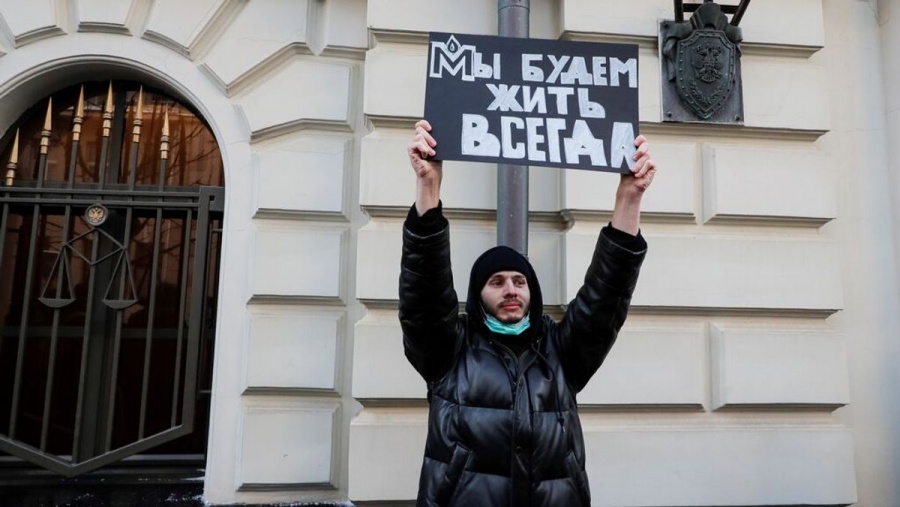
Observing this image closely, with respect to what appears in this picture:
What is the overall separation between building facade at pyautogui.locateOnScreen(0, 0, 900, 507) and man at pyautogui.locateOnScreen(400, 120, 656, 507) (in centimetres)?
106

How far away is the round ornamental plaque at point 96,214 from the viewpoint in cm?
351

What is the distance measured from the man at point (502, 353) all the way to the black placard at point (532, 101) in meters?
0.10

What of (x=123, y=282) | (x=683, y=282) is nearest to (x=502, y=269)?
(x=683, y=282)

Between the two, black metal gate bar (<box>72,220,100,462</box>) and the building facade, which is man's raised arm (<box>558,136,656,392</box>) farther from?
black metal gate bar (<box>72,220,100,462</box>)

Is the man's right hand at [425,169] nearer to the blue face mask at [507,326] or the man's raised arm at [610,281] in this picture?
the blue face mask at [507,326]

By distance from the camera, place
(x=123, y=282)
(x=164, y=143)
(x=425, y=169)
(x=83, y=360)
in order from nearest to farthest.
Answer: (x=425, y=169)
(x=83, y=360)
(x=123, y=282)
(x=164, y=143)

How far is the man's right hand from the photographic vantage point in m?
1.90

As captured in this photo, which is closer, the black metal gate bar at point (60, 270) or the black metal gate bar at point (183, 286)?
the black metal gate bar at point (60, 270)

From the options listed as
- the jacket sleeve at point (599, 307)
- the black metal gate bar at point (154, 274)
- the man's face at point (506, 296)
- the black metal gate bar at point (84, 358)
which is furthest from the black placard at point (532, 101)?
the black metal gate bar at point (84, 358)

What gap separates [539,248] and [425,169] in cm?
147

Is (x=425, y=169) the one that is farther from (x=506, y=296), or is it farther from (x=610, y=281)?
(x=610, y=281)

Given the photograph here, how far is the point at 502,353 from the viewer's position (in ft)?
6.57

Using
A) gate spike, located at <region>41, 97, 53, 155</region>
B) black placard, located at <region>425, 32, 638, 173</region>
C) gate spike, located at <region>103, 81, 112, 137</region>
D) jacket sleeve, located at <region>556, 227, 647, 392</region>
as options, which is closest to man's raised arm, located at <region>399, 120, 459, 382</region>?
black placard, located at <region>425, 32, 638, 173</region>

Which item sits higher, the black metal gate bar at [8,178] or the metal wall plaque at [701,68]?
the metal wall plaque at [701,68]
